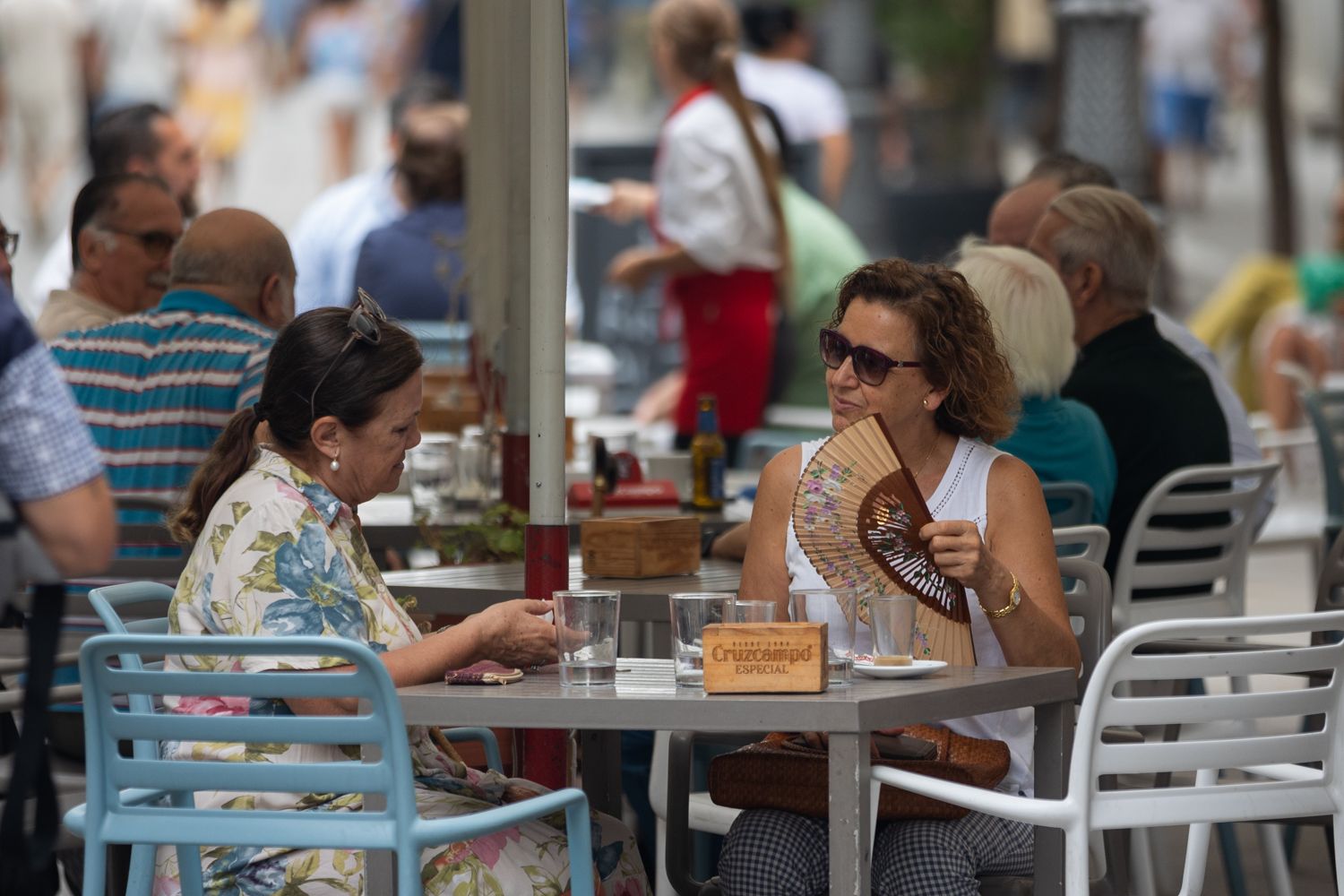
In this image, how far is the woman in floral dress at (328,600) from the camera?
9.46ft

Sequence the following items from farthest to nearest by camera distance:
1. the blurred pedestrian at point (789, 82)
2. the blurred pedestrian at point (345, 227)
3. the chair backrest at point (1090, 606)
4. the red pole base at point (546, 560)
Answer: the blurred pedestrian at point (789, 82)
the blurred pedestrian at point (345, 227)
the chair backrest at point (1090, 606)
the red pole base at point (546, 560)

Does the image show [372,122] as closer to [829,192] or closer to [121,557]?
[829,192]

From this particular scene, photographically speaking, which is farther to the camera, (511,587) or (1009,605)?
(511,587)

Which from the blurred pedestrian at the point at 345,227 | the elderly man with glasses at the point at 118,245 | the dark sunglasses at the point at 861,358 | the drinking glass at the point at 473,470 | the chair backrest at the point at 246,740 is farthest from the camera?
the blurred pedestrian at the point at 345,227

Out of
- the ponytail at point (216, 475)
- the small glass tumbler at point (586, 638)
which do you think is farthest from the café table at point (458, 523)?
the small glass tumbler at point (586, 638)

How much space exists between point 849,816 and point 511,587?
1.20 meters

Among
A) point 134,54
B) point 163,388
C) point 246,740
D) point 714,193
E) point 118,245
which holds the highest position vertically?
point 134,54

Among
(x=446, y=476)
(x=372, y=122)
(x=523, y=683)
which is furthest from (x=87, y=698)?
(x=372, y=122)

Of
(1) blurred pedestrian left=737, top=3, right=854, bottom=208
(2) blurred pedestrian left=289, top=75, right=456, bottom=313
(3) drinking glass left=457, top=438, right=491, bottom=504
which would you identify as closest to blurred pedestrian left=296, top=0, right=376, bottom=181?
(1) blurred pedestrian left=737, top=3, right=854, bottom=208

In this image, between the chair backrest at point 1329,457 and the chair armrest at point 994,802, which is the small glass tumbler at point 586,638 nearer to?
the chair armrest at point 994,802

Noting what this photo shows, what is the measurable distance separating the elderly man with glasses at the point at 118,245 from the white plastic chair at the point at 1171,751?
11.1ft

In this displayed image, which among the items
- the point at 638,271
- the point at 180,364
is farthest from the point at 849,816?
the point at 638,271

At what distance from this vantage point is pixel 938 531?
3000mm

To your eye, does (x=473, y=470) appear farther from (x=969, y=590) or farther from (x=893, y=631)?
(x=893, y=631)
